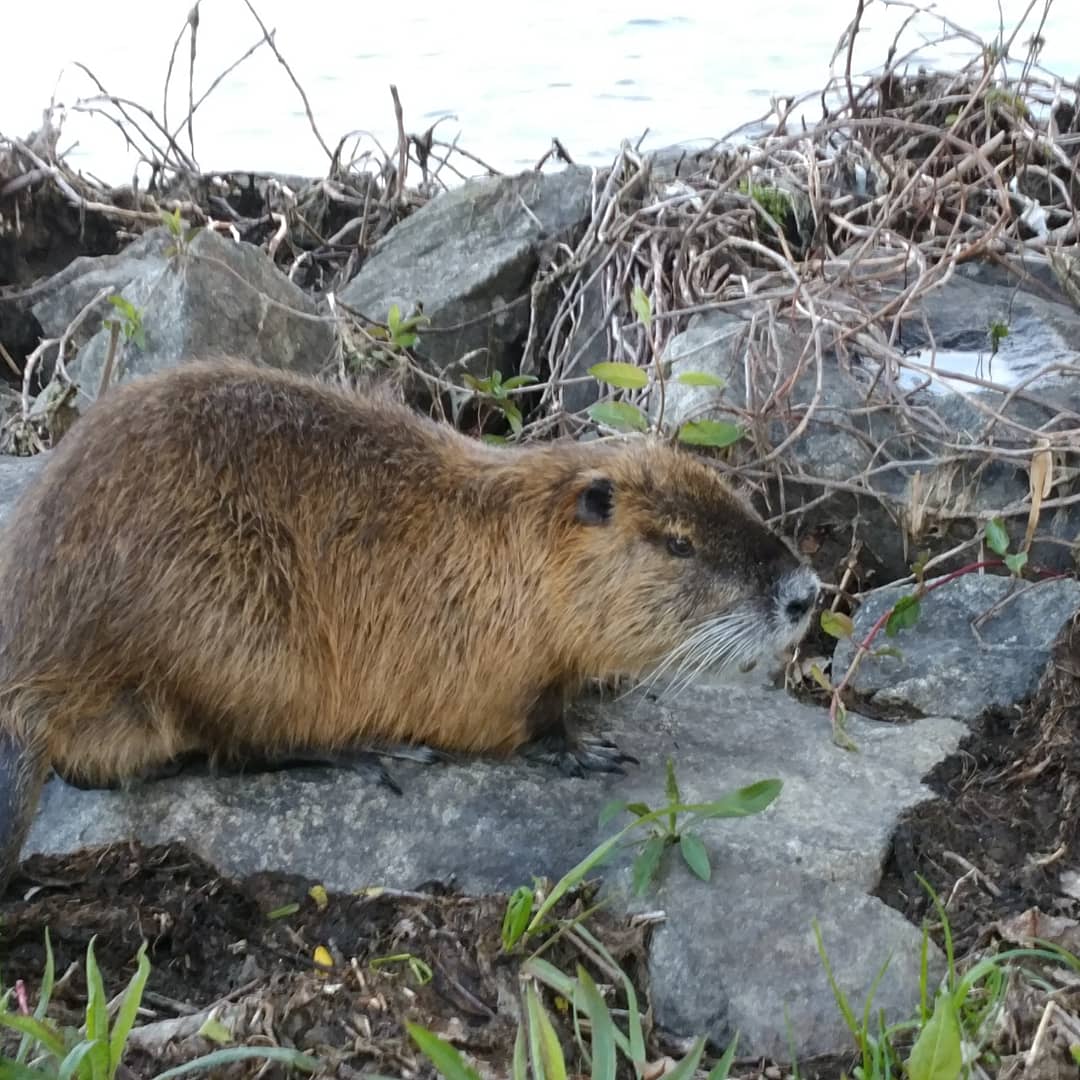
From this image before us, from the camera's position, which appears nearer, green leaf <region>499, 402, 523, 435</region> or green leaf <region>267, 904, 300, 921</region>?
green leaf <region>267, 904, 300, 921</region>

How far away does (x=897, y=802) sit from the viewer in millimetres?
2330

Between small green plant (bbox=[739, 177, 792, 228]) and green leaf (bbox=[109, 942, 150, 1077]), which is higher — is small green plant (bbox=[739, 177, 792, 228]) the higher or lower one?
the higher one

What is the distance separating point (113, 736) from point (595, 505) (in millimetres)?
896

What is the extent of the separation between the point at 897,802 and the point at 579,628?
61 cm

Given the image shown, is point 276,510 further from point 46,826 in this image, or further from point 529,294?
point 529,294

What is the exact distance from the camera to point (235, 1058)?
1.59 meters

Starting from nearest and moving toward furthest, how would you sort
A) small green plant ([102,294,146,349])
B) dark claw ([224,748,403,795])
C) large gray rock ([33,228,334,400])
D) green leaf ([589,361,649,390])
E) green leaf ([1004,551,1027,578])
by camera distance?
dark claw ([224,748,403,795])
green leaf ([1004,551,1027,578])
green leaf ([589,361,649,390])
small green plant ([102,294,146,349])
large gray rock ([33,228,334,400])

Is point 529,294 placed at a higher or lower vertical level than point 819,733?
higher

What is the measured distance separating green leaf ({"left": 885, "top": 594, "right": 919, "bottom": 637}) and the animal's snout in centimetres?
33

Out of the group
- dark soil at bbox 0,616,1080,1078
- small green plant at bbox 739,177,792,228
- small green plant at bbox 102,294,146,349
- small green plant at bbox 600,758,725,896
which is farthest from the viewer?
small green plant at bbox 739,177,792,228

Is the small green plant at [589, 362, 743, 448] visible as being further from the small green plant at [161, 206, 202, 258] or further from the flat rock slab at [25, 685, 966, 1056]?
the small green plant at [161, 206, 202, 258]

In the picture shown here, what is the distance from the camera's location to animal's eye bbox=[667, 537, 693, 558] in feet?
8.11

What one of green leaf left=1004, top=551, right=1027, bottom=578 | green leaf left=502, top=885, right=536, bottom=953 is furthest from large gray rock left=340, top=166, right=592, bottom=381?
green leaf left=502, top=885, right=536, bottom=953

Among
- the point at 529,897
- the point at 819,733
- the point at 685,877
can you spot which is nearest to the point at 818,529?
the point at 819,733
